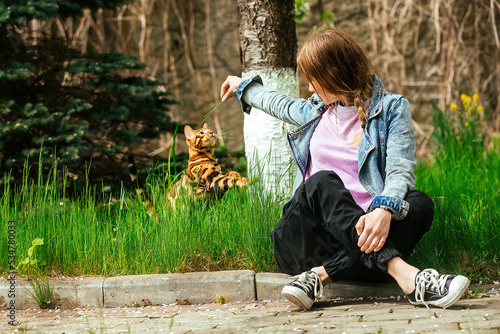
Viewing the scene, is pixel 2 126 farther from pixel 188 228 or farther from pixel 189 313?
pixel 189 313

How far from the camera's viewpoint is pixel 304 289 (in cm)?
246

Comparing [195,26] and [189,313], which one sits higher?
[195,26]

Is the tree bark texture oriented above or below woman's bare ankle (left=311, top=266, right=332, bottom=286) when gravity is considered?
above

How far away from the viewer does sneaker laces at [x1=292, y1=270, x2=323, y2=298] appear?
8.20 ft

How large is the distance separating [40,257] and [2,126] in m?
1.46

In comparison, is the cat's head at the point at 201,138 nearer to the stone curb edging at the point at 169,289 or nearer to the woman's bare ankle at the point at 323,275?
the stone curb edging at the point at 169,289

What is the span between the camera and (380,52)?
292 inches

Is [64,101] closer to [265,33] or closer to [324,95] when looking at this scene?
[265,33]

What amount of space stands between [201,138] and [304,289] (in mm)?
1332

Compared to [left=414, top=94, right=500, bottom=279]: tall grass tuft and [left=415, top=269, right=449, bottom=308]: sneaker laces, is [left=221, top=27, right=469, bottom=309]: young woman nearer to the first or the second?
[left=415, top=269, right=449, bottom=308]: sneaker laces

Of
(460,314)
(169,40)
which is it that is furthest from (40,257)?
(169,40)

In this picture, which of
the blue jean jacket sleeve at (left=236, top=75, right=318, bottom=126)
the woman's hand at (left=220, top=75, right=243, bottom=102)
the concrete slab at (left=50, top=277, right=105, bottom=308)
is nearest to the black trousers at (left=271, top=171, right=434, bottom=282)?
the blue jean jacket sleeve at (left=236, top=75, right=318, bottom=126)

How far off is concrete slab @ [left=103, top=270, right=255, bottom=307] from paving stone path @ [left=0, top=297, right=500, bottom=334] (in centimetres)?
6

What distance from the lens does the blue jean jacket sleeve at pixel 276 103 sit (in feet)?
9.38
